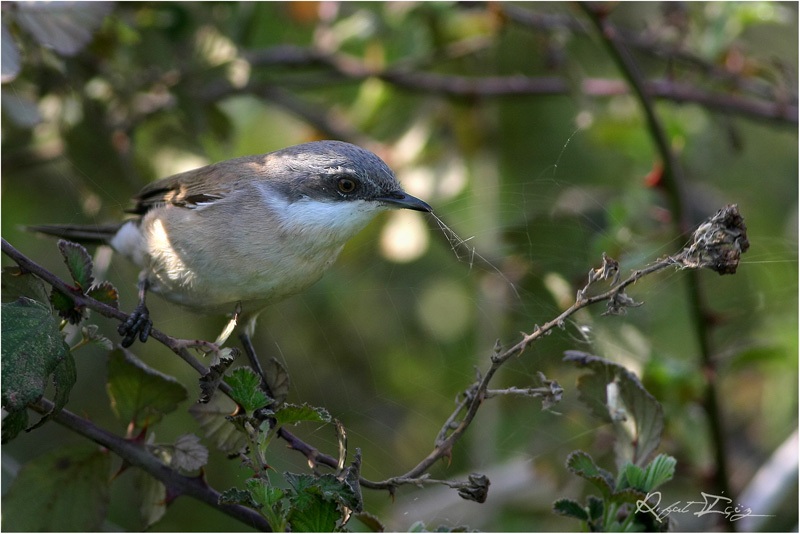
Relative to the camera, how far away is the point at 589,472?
6.48 ft

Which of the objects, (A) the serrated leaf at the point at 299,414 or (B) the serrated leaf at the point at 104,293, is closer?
(A) the serrated leaf at the point at 299,414

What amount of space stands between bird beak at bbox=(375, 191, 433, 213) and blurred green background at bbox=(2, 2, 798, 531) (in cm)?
19

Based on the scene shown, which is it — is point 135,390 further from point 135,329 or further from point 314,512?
point 314,512

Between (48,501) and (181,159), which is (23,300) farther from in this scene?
(181,159)

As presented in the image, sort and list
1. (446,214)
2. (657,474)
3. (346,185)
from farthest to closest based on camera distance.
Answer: (446,214), (346,185), (657,474)

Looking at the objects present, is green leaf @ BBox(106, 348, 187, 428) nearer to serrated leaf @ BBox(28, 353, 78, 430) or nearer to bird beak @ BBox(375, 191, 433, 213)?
serrated leaf @ BBox(28, 353, 78, 430)

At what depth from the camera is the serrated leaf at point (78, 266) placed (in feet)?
6.81

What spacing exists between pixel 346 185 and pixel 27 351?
1.43 meters

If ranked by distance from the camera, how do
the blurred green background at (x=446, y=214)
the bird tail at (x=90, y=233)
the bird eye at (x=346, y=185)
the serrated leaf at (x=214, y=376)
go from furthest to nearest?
the bird tail at (x=90, y=233)
the blurred green background at (x=446, y=214)
the bird eye at (x=346, y=185)
the serrated leaf at (x=214, y=376)

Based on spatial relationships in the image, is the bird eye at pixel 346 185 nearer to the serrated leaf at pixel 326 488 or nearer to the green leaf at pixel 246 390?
the green leaf at pixel 246 390

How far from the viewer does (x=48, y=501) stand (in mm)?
2436

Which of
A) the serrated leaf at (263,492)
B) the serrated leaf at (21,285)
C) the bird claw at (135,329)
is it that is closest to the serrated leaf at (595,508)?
the serrated leaf at (263,492)

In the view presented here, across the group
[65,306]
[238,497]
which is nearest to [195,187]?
[65,306]

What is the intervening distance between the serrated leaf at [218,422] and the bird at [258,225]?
52 cm
